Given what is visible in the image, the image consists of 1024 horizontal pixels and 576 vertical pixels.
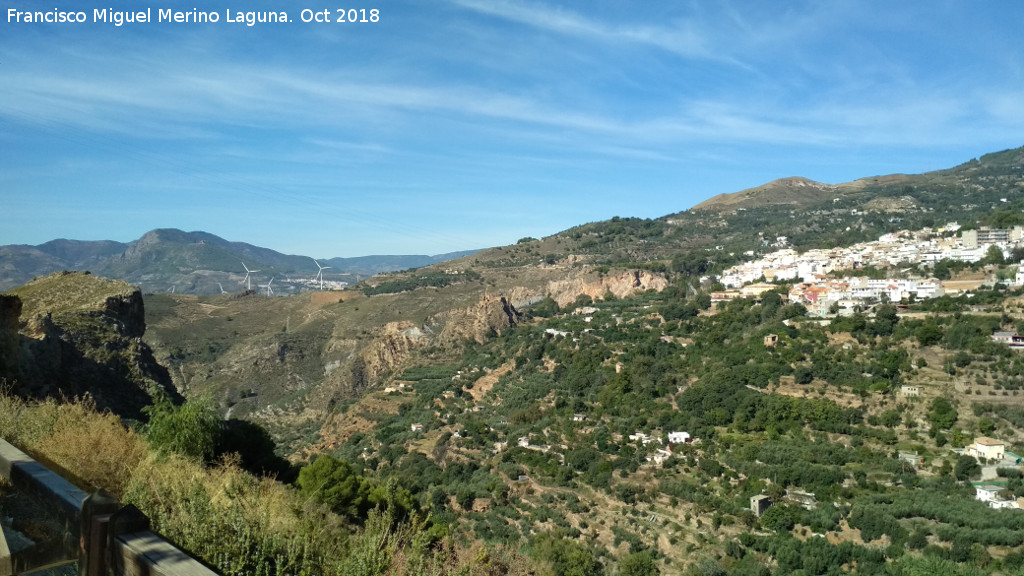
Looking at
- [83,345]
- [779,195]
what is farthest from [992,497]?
[779,195]

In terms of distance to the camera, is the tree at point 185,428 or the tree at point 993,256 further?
the tree at point 993,256

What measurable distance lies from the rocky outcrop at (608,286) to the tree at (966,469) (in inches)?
1589

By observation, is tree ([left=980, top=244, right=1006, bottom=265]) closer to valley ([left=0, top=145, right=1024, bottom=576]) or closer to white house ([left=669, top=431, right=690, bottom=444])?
valley ([left=0, top=145, right=1024, bottom=576])

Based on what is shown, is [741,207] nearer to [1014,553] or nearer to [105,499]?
[1014,553]

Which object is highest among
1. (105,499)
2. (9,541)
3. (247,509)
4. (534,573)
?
(105,499)

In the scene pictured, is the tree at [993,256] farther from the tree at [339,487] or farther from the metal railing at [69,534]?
the metal railing at [69,534]

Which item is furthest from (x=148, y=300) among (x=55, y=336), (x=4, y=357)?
(x=4, y=357)

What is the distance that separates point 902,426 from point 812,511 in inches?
309

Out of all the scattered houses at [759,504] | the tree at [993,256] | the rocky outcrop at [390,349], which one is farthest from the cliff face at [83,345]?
the tree at [993,256]

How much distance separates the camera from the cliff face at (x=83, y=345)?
12.7 meters

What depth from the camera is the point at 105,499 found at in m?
1.77

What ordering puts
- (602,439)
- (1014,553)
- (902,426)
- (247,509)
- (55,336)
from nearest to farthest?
(247,509) → (1014,553) → (55,336) → (902,426) → (602,439)

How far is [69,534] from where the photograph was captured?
1.91m

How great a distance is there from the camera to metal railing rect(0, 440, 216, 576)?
171 centimetres
